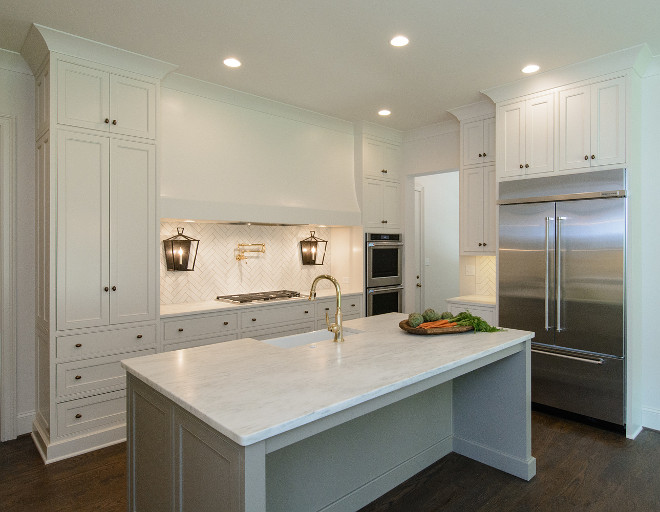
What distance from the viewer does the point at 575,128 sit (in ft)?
11.9

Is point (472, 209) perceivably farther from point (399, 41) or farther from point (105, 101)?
point (105, 101)

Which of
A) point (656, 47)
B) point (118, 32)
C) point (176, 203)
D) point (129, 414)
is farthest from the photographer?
point (176, 203)

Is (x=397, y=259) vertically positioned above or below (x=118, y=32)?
below

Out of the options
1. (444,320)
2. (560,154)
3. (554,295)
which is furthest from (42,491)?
(560,154)

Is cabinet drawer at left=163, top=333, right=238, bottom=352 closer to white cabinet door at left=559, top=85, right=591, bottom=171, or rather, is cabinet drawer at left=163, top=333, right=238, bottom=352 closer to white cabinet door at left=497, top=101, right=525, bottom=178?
white cabinet door at left=497, top=101, right=525, bottom=178

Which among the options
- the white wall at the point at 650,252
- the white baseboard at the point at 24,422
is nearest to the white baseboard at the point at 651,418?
the white wall at the point at 650,252

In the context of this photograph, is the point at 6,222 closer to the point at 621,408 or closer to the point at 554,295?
the point at 554,295

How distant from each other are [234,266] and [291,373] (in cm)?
280

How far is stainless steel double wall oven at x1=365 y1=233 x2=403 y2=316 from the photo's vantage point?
512 cm

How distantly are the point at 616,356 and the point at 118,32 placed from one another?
4326mm

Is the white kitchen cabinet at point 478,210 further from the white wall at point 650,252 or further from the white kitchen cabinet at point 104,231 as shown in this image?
the white kitchen cabinet at point 104,231

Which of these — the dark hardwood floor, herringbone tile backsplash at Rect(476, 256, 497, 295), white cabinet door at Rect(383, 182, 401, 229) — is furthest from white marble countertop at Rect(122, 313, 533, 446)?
white cabinet door at Rect(383, 182, 401, 229)

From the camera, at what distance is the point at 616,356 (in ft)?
11.2

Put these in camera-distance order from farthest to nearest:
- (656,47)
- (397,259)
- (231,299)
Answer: (397,259) < (231,299) < (656,47)
